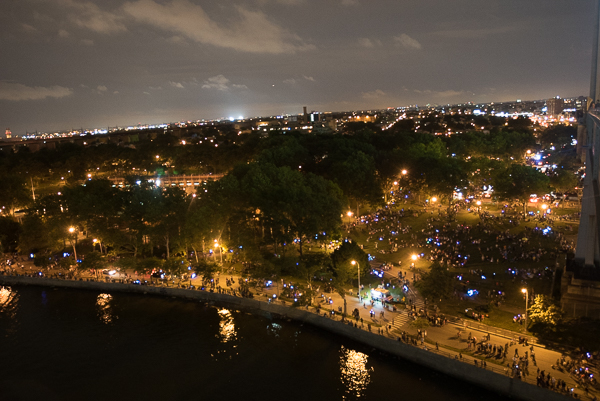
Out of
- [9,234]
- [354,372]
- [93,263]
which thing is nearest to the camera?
[354,372]

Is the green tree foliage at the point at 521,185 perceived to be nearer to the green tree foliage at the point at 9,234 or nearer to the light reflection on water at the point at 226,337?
the light reflection on water at the point at 226,337

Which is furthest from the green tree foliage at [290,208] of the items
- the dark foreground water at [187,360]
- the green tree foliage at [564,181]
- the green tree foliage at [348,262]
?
the green tree foliage at [564,181]

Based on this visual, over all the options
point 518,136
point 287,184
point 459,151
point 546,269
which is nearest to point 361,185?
point 287,184

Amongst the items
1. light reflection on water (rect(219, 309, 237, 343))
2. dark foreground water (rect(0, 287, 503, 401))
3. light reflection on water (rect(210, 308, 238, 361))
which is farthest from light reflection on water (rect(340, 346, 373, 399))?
light reflection on water (rect(219, 309, 237, 343))

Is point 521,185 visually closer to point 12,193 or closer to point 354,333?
point 354,333

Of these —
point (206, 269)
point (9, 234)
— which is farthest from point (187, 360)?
point (9, 234)

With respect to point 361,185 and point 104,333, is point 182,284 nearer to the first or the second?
point 104,333
